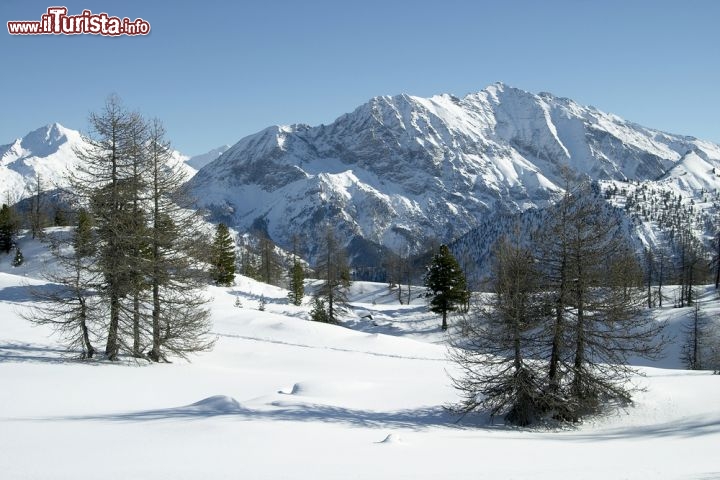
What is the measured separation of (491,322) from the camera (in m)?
16.3

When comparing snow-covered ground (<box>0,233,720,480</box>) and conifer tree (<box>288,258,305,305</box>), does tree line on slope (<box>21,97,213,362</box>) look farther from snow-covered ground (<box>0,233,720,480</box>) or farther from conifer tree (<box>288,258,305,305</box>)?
conifer tree (<box>288,258,305,305</box>)

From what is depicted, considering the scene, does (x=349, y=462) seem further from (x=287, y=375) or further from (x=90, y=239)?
(x=90, y=239)

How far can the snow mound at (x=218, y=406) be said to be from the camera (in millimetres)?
Result: 13258

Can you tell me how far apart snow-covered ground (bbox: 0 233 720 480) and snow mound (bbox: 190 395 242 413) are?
59 mm

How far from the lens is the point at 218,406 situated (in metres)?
13.5

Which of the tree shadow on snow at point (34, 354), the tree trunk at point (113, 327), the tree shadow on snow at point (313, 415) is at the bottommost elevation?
the tree shadow on snow at point (313, 415)

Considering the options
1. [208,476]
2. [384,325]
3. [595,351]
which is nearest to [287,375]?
[595,351]

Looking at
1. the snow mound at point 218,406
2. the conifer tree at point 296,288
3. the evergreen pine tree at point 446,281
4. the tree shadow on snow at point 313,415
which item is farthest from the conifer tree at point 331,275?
the snow mound at point 218,406

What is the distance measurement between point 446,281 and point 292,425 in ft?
136

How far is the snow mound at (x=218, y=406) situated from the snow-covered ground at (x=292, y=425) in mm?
59

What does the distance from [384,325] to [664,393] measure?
42.7 metres

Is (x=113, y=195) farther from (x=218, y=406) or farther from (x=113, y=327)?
(x=218, y=406)

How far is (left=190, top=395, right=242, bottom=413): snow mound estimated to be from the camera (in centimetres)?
1326

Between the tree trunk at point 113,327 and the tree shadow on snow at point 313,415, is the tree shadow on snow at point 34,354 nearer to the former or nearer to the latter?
the tree trunk at point 113,327
